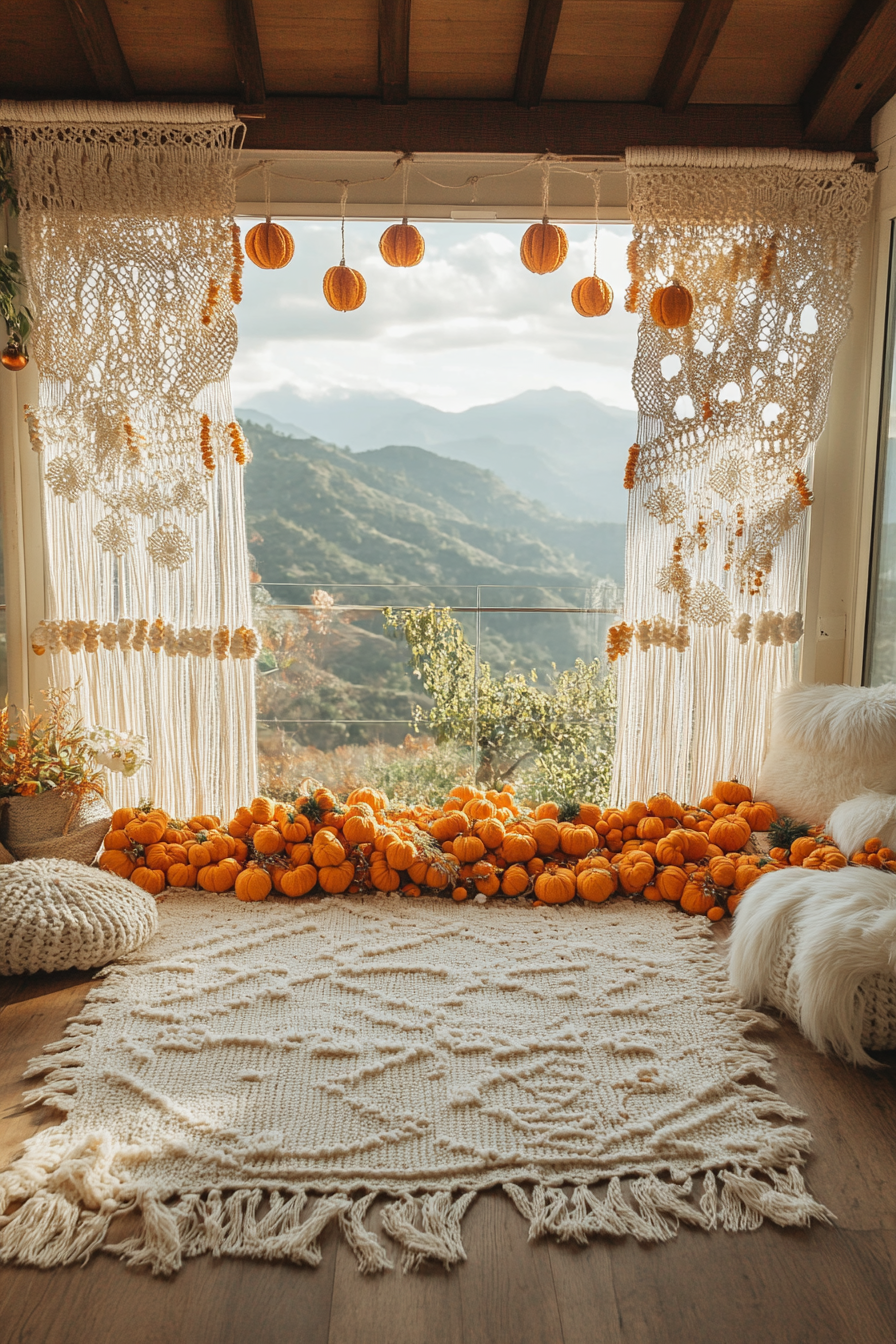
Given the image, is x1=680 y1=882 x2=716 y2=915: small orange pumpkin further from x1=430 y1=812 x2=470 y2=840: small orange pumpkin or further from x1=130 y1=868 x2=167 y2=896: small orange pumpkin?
x1=130 y1=868 x2=167 y2=896: small orange pumpkin

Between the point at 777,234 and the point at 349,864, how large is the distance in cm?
233

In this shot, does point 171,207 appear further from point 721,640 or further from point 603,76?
point 721,640

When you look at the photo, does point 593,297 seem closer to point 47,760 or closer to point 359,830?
point 359,830

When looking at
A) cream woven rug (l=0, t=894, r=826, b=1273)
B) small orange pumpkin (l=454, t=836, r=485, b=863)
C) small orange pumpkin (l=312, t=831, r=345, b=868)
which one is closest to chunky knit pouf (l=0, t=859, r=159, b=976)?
cream woven rug (l=0, t=894, r=826, b=1273)

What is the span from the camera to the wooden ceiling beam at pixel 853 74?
249 cm

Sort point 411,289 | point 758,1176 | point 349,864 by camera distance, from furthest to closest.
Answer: point 411,289
point 349,864
point 758,1176

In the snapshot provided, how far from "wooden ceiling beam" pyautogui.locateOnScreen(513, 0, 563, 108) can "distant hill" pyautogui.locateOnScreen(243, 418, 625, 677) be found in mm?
3147

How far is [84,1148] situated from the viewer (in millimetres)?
1620

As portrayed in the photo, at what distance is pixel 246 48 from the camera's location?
100 inches

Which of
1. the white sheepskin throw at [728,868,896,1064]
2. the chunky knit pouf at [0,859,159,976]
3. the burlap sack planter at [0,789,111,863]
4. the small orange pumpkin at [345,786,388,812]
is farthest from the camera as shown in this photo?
the small orange pumpkin at [345,786,388,812]

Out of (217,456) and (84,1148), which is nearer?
(84,1148)

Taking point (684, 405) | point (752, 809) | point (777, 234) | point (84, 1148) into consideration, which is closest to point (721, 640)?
point (752, 809)

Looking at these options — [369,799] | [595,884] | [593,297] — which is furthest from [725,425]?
[369,799]

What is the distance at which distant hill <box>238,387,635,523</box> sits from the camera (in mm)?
5758
